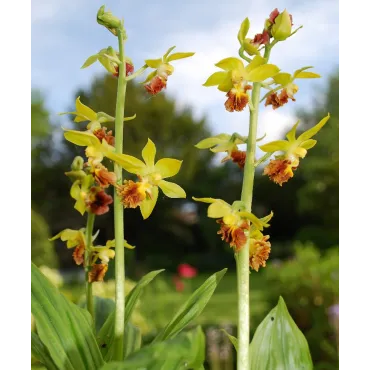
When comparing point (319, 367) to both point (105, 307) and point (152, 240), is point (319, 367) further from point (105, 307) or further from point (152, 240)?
point (152, 240)

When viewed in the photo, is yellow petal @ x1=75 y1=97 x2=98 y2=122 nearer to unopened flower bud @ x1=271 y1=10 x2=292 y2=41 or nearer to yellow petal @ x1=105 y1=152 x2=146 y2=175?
yellow petal @ x1=105 y1=152 x2=146 y2=175

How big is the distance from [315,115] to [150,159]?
667 cm

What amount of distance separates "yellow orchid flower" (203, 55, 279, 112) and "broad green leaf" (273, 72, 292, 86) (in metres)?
0.02

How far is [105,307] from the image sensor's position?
95 centimetres

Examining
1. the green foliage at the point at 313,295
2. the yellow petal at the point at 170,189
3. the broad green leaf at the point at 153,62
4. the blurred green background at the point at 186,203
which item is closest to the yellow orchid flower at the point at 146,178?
the yellow petal at the point at 170,189

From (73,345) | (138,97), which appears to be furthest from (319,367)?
(138,97)

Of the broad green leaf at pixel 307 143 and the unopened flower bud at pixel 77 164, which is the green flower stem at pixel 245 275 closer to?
the broad green leaf at pixel 307 143

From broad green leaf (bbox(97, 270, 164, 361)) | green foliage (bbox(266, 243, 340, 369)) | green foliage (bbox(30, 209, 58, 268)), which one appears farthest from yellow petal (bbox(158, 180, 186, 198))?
green foliage (bbox(30, 209, 58, 268))

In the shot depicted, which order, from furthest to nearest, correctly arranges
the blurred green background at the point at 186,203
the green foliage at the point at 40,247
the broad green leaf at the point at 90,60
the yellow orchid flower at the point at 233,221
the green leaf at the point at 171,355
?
the blurred green background at the point at 186,203
the green foliage at the point at 40,247
the broad green leaf at the point at 90,60
the yellow orchid flower at the point at 233,221
the green leaf at the point at 171,355

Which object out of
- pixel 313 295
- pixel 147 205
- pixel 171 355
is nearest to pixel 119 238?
pixel 147 205

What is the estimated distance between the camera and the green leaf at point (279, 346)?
73cm

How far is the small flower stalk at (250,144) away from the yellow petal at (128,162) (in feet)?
0.28

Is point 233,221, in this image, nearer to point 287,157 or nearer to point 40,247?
point 287,157

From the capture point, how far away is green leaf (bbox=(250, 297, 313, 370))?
73 cm
